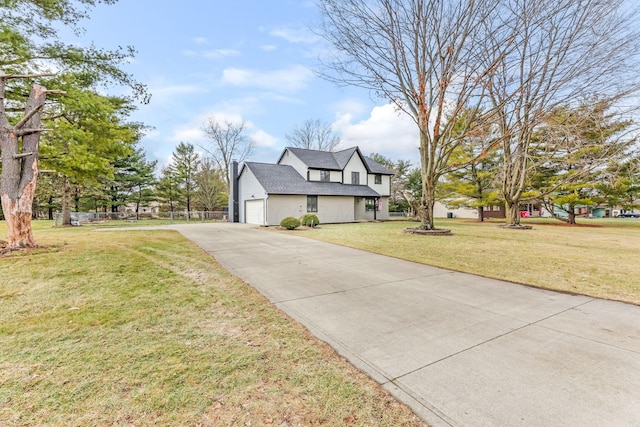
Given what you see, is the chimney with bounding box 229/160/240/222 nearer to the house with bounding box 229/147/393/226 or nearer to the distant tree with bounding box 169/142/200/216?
the house with bounding box 229/147/393/226

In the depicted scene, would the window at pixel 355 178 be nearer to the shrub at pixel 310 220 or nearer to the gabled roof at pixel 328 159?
the gabled roof at pixel 328 159

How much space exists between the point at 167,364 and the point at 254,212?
67.6ft

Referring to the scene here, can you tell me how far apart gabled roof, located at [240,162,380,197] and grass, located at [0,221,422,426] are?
648 inches

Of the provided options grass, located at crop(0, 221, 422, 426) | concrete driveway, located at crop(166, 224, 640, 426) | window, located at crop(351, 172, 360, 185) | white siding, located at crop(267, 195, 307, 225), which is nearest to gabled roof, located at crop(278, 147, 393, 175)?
window, located at crop(351, 172, 360, 185)

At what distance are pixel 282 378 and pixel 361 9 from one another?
13.5m

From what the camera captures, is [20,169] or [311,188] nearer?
[20,169]

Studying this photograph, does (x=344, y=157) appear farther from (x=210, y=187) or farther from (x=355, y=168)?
(x=210, y=187)

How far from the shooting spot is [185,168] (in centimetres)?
3316

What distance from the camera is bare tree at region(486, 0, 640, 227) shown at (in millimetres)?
11070

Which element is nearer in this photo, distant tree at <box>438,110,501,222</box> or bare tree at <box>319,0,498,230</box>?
bare tree at <box>319,0,498,230</box>

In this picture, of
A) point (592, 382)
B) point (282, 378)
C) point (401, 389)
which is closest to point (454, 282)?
point (592, 382)

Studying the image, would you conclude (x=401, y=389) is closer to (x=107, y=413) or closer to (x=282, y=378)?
(x=282, y=378)

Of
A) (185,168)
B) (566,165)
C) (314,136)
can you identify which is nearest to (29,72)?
(185,168)

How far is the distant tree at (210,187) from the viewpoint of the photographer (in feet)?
107
